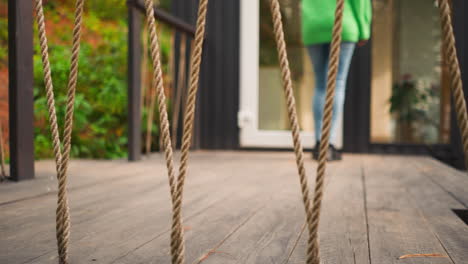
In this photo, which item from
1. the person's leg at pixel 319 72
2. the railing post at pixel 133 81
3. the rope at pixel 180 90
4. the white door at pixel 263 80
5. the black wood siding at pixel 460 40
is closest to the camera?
the railing post at pixel 133 81

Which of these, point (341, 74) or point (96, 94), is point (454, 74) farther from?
point (96, 94)

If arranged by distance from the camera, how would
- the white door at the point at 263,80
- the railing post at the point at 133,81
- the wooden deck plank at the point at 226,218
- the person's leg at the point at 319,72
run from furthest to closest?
1. the white door at the point at 263,80
2. the person's leg at the point at 319,72
3. the railing post at the point at 133,81
4. the wooden deck plank at the point at 226,218

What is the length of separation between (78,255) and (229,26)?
111 inches

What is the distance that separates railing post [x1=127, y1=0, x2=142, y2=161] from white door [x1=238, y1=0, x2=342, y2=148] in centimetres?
113

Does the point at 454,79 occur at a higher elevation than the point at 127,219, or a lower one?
higher

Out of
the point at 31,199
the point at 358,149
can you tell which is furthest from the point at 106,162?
the point at 358,149

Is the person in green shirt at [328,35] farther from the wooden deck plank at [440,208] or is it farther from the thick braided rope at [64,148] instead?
the thick braided rope at [64,148]

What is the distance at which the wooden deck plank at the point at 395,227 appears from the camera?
858 mm

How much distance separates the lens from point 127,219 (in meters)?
1.13

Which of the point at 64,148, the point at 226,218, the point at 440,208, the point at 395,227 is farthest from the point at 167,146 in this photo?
the point at 440,208

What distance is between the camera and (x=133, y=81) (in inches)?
94.8

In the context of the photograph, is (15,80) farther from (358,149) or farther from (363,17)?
(358,149)

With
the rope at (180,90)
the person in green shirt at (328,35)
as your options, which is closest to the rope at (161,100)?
the person in green shirt at (328,35)

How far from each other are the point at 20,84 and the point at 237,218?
981mm
